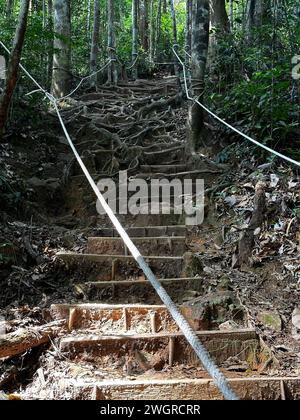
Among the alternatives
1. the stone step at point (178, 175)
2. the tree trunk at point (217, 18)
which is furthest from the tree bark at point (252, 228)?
the tree trunk at point (217, 18)

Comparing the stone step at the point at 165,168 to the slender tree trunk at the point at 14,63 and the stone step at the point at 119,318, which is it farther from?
the stone step at the point at 119,318

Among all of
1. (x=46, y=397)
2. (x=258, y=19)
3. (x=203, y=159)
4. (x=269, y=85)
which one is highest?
(x=258, y=19)

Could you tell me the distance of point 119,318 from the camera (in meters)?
3.44

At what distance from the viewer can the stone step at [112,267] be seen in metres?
4.21

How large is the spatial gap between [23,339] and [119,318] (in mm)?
824

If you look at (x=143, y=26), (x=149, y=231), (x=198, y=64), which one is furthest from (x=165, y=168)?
(x=143, y=26)

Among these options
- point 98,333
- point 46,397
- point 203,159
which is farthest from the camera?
point 203,159

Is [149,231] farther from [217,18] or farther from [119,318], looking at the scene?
[217,18]

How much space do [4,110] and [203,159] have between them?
3076mm

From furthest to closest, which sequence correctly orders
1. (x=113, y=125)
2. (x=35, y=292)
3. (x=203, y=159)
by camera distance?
(x=113, y=125) → (x=203, y=159) → (x=35, y=292)

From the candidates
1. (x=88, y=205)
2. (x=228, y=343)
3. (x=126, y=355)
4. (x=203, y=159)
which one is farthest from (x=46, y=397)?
(x=203, y=159)

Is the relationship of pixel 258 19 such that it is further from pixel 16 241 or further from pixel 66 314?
pixel 66 314

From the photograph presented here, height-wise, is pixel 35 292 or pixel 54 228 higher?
pixel 54 228

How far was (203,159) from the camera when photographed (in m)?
6.35
